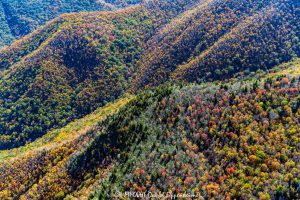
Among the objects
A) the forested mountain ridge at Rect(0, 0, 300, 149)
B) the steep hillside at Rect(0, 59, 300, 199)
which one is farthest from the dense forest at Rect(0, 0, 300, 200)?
the forested mountain ridge at Rect(0, 0, 300, 149)

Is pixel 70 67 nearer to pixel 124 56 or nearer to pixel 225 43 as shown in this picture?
pixel 124 56

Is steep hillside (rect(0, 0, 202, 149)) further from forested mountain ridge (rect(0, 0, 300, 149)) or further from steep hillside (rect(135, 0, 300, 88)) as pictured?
steep hillside (rect(135, 0, 300, 88))

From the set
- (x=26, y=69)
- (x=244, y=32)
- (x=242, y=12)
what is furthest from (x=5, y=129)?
(x=242, y=12)

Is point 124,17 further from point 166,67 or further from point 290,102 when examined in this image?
point 290,102

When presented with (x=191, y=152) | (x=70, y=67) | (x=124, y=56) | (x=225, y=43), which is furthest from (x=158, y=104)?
(x=124, y=56)

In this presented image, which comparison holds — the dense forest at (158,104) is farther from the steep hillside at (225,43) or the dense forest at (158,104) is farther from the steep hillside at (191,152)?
the steep hillside at (225,43)
